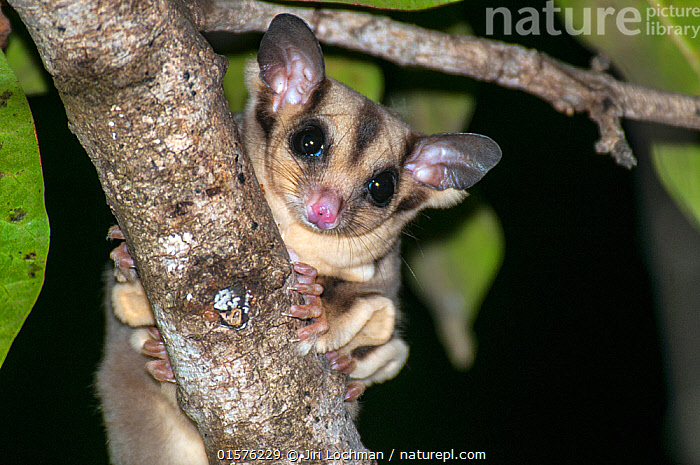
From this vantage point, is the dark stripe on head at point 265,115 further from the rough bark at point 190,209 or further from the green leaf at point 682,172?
the green leaf at point 682,172

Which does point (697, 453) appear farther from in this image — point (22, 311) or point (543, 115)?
point (22, 311)

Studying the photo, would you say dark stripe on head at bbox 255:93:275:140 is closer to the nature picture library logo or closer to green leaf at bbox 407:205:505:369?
green leaf at bbox 407:205:505:369

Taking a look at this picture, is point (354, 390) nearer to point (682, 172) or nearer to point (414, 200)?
point (414, 200)

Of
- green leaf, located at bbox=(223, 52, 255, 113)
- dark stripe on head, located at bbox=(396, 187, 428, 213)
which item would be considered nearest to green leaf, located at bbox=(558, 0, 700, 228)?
Result: dark stripe on head, located at bbox=(396, 187, 428, 213)

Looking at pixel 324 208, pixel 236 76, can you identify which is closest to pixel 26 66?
pixel 236 76

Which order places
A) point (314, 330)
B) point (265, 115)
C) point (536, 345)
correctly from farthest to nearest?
point (536, 345) < point (265, 115) < point (314, 330)

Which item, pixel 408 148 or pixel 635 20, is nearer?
pixel 635 20
